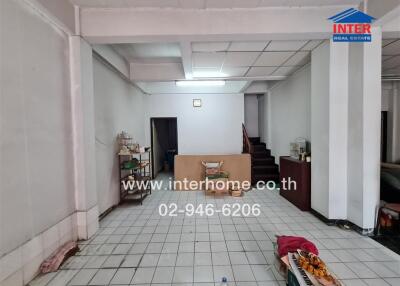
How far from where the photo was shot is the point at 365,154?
2.78 m

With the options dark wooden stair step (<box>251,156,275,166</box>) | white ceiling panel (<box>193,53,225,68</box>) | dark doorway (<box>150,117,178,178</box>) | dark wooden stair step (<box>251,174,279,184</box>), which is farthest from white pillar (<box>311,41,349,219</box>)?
dark doorway (<box>150,117,178,178</box>)

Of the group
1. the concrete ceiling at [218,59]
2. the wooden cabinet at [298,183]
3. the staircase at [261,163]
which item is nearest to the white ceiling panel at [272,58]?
the concrete ceiling at [218,59]

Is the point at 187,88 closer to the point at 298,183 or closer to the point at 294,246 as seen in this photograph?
the point at 298,183

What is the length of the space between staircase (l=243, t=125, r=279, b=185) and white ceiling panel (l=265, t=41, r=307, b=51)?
3.17m

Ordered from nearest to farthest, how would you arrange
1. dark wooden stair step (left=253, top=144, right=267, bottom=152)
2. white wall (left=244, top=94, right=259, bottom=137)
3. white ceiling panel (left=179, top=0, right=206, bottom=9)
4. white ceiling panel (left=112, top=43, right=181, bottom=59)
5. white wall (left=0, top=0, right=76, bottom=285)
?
white wall (left=0, top=0, right=76, bottom=285) → white ceiling panel (left=179, top=0, right=206, bottom=9) → white ceiling panel (left=112, top=43, right=181, bottom=59) → dark wooden stair step (left=253, top=144, right=267, bottom=152) → white wall (left=244, top=94, right=259, bottom=137)

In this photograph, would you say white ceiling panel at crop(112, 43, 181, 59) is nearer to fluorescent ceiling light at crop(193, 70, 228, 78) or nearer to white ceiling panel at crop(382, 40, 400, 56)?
fluorescent ceiling light at crop(193, 70, 228, 78)

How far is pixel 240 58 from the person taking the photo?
12.8ft

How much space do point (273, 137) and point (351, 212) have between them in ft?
12.5

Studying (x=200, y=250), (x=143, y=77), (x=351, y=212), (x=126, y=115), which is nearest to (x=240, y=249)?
(x=200, y=250)

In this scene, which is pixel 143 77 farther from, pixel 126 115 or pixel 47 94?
pixel 47 94

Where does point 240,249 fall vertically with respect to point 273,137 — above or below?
below

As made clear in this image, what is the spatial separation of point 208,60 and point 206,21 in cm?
125

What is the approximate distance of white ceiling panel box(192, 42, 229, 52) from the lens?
3277 mm

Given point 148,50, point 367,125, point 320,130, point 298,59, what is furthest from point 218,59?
point 367,125
